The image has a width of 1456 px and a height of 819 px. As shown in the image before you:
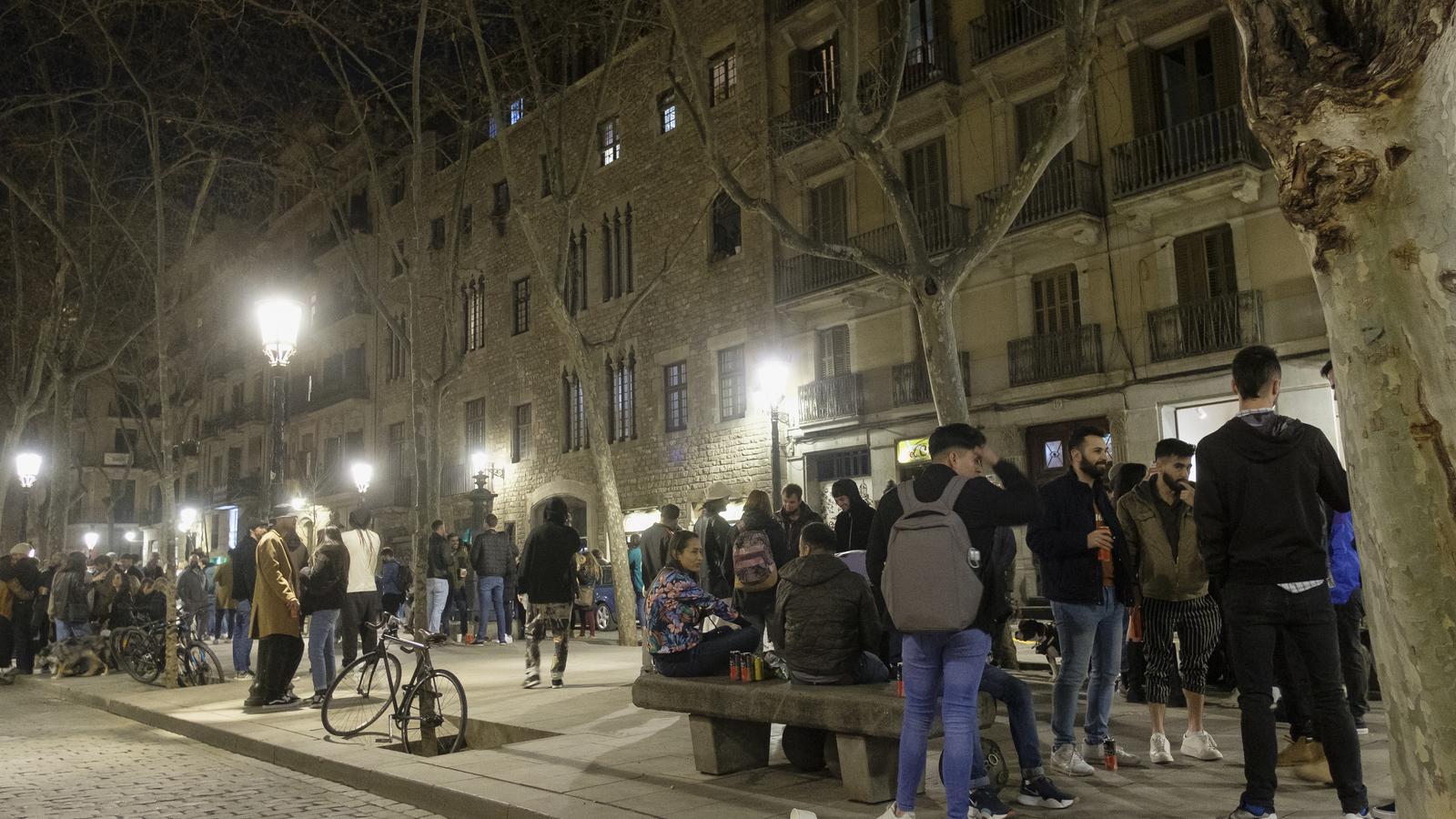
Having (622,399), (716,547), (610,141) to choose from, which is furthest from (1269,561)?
(610,141)

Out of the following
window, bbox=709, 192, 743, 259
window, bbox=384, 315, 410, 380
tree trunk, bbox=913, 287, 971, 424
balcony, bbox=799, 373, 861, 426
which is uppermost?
window, bbox=709, 192, 743, 259

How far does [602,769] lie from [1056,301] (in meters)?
15.6

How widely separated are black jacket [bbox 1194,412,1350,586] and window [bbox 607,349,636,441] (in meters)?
23.9

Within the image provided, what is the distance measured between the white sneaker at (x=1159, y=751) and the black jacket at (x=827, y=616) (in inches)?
68.5

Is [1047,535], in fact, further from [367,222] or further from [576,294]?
[367,222]

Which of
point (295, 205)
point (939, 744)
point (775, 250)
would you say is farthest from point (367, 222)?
point (939, 744)

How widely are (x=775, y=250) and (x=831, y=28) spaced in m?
4.82

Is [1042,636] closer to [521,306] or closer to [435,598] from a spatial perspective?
[435,598]

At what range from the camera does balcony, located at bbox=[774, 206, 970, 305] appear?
21547 mm

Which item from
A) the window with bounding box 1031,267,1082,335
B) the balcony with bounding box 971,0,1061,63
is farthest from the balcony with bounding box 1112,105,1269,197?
the balcony with bounding box 971,0,1061,63

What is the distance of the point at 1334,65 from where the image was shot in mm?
3244

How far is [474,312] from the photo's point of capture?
34062mm

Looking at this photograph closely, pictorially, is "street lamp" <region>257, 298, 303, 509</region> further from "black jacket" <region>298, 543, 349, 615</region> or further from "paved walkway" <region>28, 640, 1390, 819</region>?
"paved walkway" <region>28, 640, 1390, 819</region>

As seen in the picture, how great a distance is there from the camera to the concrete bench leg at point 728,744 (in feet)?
21.8
